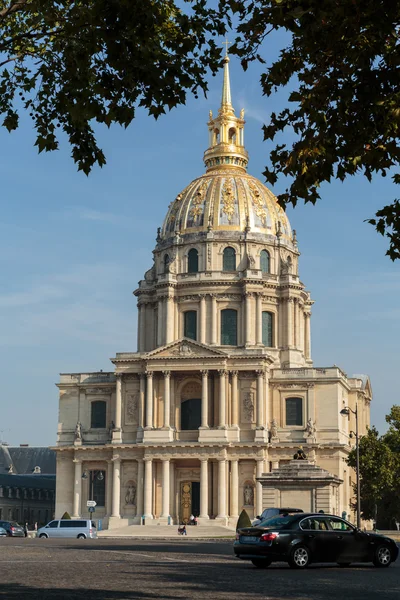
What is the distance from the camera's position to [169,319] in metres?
98.2

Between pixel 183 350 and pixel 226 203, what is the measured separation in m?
18.0

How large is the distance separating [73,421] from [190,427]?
11126 mm

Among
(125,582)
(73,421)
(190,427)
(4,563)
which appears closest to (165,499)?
(190,427)

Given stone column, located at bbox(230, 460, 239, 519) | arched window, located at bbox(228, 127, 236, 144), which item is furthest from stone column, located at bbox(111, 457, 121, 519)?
arched window, located at bbox(228, 127, 236, 144)

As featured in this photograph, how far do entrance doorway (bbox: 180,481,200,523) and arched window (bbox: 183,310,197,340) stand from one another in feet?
46.0

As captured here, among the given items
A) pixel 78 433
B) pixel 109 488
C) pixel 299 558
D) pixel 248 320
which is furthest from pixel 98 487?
pixel 299 558

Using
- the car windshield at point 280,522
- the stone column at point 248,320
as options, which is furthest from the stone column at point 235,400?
the car windshield at point 280,522

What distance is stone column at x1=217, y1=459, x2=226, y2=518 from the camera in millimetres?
85812

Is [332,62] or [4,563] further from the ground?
[332,62]

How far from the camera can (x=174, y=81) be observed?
1641cm

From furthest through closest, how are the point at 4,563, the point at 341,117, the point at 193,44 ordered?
the point at 4,563 → the point at 193,44 → the point at 341,117

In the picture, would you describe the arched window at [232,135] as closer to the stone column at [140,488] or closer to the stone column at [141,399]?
the stone column at [141,399]

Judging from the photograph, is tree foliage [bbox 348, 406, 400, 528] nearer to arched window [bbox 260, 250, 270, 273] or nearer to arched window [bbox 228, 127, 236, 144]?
arched window [bbox 260, 250, 270, 273]

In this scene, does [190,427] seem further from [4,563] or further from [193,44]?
[193,44]
